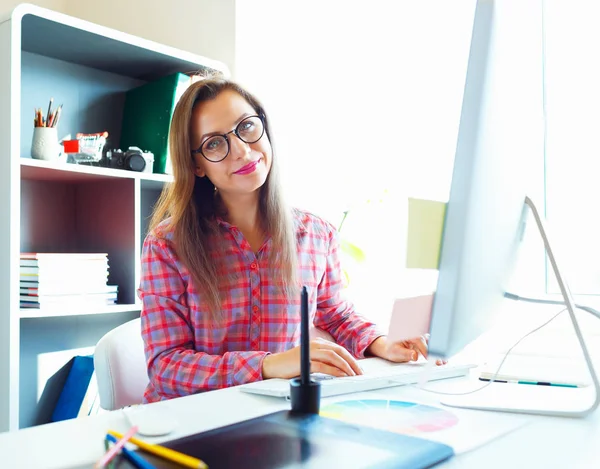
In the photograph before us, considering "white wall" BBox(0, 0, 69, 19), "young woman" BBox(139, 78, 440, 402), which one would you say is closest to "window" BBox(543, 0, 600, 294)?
"young woman" BBox(139, 78, 440, 402)

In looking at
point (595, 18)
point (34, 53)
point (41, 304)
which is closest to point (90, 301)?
point (41, 304)

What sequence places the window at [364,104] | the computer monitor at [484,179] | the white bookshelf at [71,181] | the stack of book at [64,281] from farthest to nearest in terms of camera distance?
the window at [364,104] → the stack of book at [64,281] → the white bookshelf at [71,181] → the computer monitor at [484,179]

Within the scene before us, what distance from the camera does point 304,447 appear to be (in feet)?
2.13

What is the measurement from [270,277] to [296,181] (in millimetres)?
972

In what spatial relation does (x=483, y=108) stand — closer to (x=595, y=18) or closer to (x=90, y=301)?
(x=595, y=18)

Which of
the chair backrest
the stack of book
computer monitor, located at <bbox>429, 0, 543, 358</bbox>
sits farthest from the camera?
the stack of book

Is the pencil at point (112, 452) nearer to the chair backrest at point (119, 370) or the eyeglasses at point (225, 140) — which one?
the chair backrest at point (119, 370)

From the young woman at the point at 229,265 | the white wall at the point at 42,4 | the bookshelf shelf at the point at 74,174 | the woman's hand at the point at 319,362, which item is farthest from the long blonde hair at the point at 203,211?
the white wall at the point at 42,4

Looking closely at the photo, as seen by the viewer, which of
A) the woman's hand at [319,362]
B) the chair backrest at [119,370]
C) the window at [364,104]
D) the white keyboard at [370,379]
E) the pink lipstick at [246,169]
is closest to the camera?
the white keyboard at [370,379]

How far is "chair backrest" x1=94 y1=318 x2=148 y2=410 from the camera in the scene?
129 cm

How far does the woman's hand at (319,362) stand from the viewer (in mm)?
1048

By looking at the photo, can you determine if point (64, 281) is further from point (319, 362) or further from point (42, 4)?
point (42, 4)

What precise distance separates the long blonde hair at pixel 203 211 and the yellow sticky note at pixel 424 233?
76 centimetres

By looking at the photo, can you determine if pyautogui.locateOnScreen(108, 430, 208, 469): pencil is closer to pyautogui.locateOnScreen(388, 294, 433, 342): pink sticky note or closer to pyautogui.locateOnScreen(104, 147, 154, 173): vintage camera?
pyautogui.locateOnScreen(388, 294, 433, 342): pink sticky note
